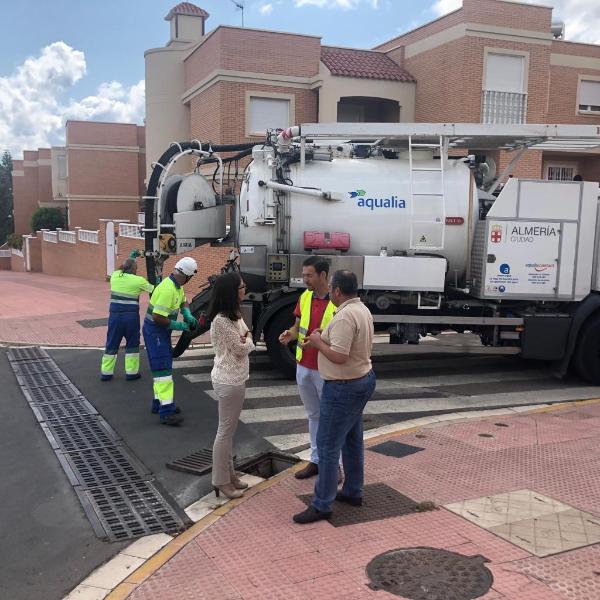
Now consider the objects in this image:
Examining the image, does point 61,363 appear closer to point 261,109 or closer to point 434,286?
point 434,286

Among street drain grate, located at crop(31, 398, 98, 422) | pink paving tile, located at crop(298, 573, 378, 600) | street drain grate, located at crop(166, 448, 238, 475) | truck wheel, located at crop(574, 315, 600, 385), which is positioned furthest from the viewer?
truck wheel, located at crop(574, 315, 600, 385)

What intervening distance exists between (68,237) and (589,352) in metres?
27.4

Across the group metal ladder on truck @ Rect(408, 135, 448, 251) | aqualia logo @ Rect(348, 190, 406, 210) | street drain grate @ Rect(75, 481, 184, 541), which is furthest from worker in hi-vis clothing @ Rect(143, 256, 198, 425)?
metal ladder on truck @ Rect(408, 135, 448, 251)

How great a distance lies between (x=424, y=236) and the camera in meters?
8.43

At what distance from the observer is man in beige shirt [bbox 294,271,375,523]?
164 inches

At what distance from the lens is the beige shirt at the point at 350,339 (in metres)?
4.14

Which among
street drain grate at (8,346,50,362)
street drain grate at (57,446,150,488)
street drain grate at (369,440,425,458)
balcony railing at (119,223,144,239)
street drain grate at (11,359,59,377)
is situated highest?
balcony railing at (119,223,144,239)

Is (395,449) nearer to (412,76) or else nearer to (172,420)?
(172,420)

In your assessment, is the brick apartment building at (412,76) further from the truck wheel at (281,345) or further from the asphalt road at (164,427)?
the truck wheel at (281,345)

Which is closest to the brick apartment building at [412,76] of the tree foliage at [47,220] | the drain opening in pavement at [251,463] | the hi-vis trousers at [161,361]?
the hi-vis trousers at [161,361]

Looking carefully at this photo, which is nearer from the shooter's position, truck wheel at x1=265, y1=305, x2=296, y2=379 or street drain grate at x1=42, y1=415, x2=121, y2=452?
street drain grate at x1=42, y1=415, x2=121, y2=452

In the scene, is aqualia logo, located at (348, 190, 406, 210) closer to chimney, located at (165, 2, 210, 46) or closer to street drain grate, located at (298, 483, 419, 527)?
street drain grate, located at (298, 483, 419, 527)

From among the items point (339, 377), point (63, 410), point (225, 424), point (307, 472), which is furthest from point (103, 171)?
point (339, 377)

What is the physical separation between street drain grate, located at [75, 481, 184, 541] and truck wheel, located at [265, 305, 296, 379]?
353 cm
